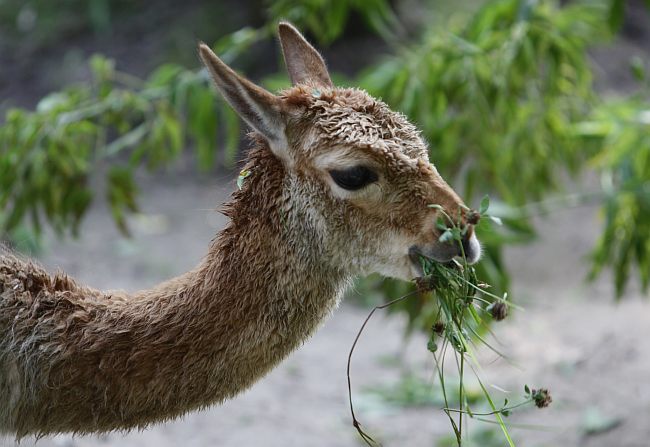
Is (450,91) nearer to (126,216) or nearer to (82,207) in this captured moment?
(82,207)

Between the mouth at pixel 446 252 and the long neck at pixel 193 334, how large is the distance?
273 mm

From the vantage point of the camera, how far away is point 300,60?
324cm

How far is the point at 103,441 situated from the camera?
4797 millimetres

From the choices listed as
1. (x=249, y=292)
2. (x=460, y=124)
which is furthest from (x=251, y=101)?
(x=460, y=124)

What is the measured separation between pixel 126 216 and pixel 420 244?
6.85m

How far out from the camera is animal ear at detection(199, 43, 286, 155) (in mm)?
2602

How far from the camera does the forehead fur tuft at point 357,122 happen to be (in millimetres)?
2688

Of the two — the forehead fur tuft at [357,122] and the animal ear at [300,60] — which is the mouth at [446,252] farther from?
the animal ear at [300,60]

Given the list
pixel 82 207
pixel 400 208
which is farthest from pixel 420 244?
pixel 82 207

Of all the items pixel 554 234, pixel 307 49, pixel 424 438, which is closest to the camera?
pixel 307 49

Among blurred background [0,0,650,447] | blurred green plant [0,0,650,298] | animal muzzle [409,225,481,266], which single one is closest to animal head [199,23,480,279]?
animal muzzle [409,225,481,266]

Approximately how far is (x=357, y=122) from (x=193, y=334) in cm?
80

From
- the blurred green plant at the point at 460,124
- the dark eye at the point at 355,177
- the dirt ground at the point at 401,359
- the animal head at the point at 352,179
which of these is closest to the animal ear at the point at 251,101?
the animal head at the point at 352,179

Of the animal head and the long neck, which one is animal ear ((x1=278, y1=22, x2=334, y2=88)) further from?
the long neck
